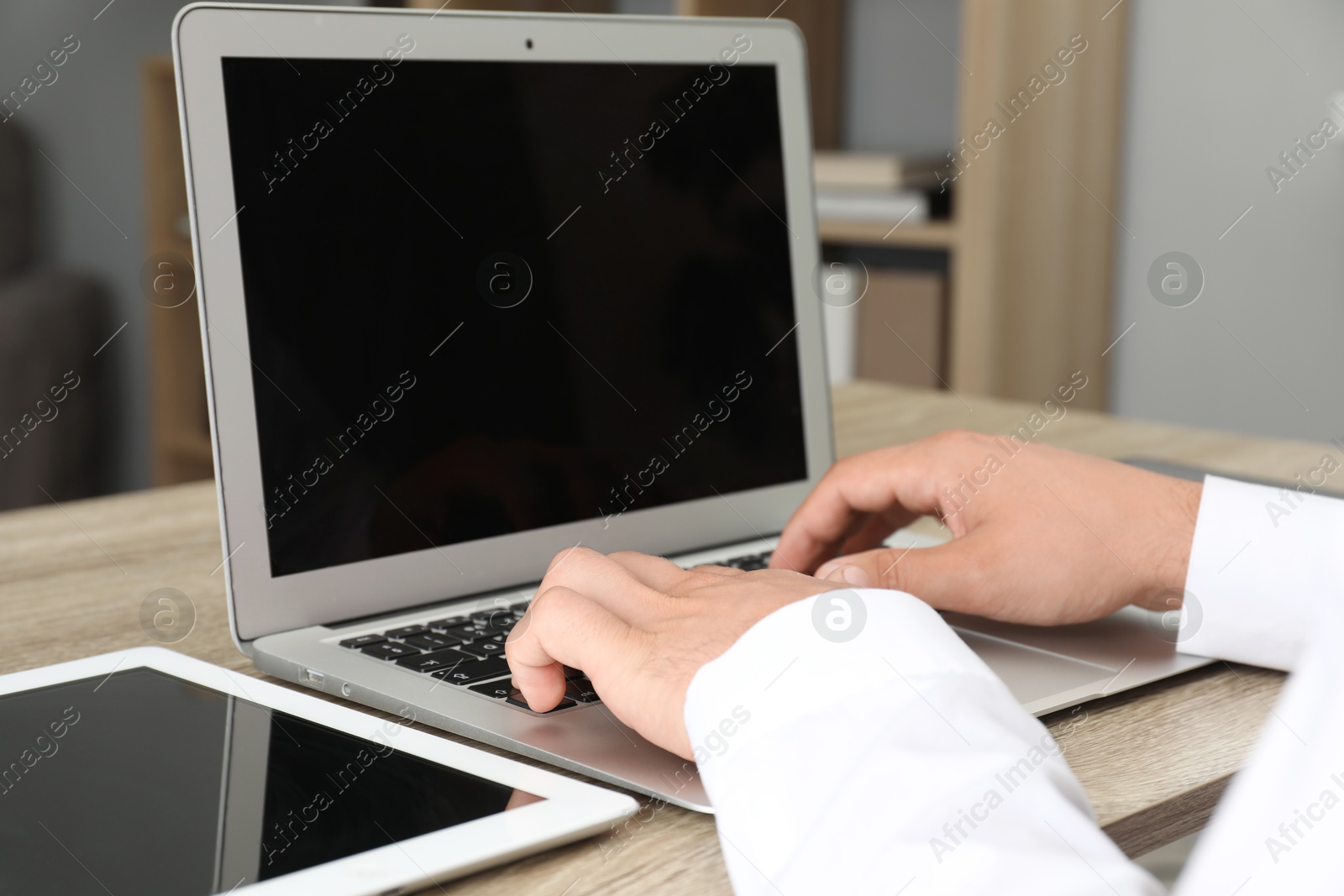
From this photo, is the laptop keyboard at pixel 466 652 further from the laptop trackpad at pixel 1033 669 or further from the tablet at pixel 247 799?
the laptop trackpad at pixel 1033 669

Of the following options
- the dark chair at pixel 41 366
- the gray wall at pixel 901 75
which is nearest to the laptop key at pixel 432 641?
the gray wall at pixel 901 75

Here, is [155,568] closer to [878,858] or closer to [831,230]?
[878,858]

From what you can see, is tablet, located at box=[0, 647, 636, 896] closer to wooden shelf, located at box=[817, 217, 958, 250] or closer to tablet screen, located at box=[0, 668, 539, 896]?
tablet screen, located at box=[0, 668, 539, 896]

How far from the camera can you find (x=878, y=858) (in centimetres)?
42

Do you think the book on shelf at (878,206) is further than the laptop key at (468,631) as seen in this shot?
Yes

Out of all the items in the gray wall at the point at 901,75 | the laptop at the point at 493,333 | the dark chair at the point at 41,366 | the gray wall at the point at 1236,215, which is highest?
the dark chair at the point at 41,366

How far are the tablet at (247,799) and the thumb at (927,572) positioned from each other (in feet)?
0.77

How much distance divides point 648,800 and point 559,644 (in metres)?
0.08

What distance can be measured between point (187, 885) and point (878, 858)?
0.23 metres

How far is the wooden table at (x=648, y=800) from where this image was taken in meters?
0.47

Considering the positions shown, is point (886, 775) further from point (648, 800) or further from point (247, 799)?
point (247, 799)

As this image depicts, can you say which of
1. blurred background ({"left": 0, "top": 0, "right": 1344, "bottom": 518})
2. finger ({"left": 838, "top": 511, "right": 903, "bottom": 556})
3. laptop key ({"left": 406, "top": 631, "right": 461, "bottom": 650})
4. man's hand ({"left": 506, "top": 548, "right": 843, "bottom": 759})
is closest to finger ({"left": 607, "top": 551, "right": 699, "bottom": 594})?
man's hand ({"left": 506, "top": 548, "right": 843, "bottom": 759})

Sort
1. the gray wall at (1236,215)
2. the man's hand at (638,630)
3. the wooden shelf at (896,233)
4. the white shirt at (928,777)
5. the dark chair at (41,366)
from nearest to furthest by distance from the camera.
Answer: the white shirt at (928,777)
the man's hand at (638,630)
the gray wall at (1236,215)
the wooden shelf at (896,233)
the dark chair at (41,366)

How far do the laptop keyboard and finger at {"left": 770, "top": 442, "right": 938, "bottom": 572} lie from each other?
185mm
